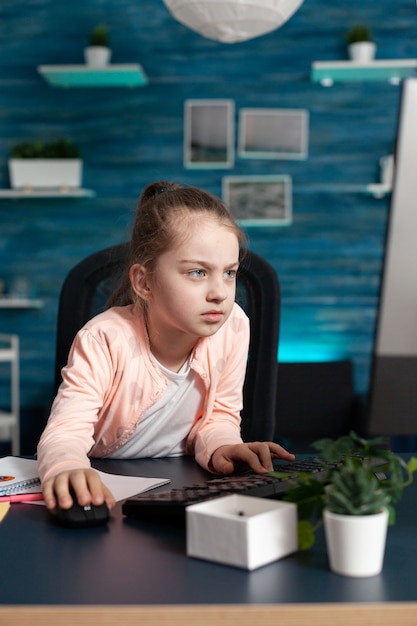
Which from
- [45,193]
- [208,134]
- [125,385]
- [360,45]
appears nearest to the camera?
[125,385]

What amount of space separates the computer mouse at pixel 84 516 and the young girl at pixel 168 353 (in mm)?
256

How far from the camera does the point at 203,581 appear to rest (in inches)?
26.1

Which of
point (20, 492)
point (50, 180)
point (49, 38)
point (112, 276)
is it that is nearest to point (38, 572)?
point (20, 492)

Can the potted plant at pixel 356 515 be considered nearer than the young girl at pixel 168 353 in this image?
Yes

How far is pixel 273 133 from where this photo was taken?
13.7ft

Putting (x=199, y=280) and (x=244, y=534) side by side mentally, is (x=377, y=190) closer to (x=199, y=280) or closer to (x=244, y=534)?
(x=199, y=280)

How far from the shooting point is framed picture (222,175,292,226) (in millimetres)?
4176

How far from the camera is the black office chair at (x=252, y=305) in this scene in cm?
158

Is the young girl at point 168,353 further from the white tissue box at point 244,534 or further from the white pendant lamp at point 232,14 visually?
the white pendant lamp at point 232,14

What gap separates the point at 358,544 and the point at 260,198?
3.61 m

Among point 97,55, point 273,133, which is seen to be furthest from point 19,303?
point 273,133

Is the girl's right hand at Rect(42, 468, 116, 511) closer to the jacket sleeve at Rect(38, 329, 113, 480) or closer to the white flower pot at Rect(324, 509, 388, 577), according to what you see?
the jacket sleeve at Rect(38, 329, 113, 480)

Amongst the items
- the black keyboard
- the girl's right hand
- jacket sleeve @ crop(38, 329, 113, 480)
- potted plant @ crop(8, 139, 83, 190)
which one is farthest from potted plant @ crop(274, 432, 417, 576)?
potted plant @ crop(8, 139, 83, 190)

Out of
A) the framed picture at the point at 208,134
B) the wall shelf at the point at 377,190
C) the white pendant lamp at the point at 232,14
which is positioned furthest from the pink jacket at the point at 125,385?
the framed picture at the point at 208,134
